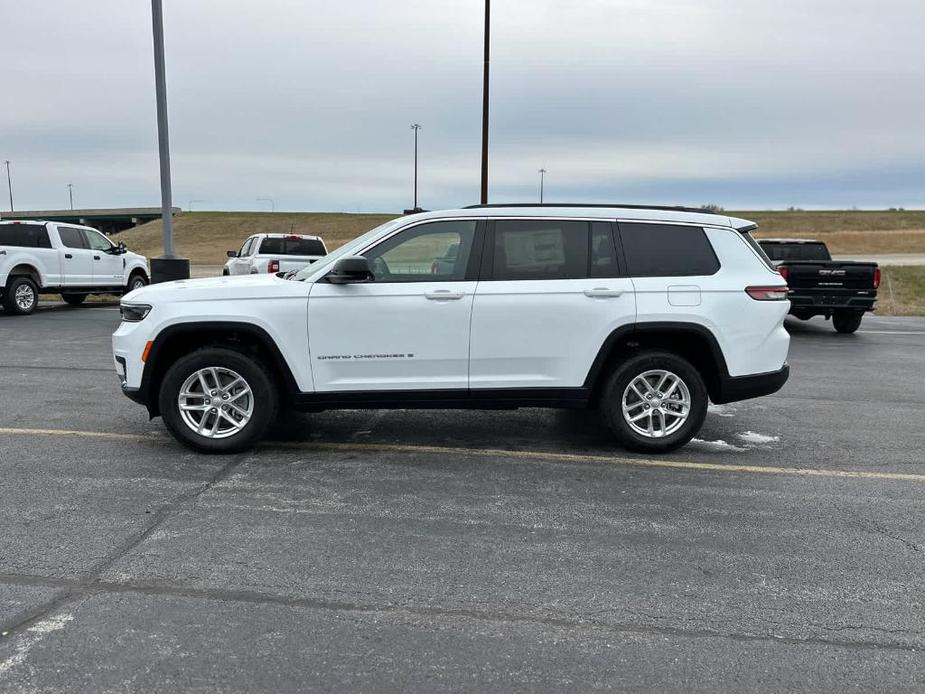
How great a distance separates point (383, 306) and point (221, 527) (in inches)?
76.4

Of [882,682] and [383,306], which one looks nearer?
[882,682]

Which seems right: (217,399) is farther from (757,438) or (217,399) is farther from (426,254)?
(757,438)

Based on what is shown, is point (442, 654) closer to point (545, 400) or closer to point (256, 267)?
point (545, 400)

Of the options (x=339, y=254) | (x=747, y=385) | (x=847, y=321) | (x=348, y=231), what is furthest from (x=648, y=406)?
(x=348, y=231)

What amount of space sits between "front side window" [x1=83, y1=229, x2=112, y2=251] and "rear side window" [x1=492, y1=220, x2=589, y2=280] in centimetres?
1405

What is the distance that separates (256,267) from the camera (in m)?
16.1

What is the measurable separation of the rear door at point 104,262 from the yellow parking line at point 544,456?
1161 centimetres

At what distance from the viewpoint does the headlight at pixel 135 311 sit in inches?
213

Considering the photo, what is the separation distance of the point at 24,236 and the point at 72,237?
933 millimetres

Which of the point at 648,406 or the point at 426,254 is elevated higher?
the point at 426,254

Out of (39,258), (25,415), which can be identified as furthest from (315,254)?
(25,415)

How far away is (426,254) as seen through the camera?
5.52 m

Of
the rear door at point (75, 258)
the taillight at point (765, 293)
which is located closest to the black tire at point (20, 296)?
the rear door at point (75, 258)

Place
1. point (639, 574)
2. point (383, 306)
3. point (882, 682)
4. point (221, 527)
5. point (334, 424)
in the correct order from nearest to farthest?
point (882, 682) → point (639, 574) → point (221, 527) → point (383, 306) → point (334, 424)
